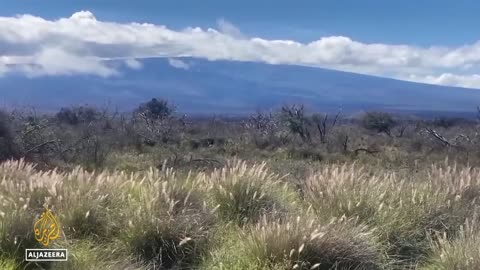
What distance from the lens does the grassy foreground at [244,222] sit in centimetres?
519

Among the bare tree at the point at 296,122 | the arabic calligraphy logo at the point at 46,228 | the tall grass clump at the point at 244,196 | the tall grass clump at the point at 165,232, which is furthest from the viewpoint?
the bare tree at the point at 296,122

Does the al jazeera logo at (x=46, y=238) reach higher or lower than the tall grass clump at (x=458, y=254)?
lower

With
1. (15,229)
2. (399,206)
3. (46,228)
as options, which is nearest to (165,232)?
(46,228)

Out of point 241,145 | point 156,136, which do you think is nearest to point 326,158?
point 241,145

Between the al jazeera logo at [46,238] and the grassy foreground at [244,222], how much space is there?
7cm

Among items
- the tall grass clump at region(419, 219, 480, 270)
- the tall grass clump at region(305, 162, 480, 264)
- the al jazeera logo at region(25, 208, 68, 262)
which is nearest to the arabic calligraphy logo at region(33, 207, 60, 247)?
the al jazeera logo at region(25, 208, 68, 262)

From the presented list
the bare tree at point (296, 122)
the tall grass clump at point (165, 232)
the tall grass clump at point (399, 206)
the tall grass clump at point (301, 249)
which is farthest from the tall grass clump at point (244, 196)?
the bare tree at point (296, 122)

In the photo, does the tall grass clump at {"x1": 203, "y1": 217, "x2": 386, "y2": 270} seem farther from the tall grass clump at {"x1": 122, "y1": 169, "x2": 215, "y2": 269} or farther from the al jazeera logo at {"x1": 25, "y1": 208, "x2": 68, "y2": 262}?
the al jazeera logo at {"x1": 25, "y1": 208, "x2": 68, "y2": 262}

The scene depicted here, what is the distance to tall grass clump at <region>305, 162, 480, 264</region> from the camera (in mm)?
6094

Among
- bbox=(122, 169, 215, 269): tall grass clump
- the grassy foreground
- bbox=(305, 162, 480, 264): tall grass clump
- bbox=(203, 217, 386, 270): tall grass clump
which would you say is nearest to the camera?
bbox=(203, 217, 386, 270): tall grass clump

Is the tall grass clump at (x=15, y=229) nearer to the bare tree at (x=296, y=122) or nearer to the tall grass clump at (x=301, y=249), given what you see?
the tall grass clump at (x=301, y=249)

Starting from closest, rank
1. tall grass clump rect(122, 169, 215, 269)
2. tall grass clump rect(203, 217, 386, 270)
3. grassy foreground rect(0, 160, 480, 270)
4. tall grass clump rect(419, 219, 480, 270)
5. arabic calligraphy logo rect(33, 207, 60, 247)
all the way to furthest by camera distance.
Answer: tall grass clump rect(419, 219, 480, 270) → tall grass clump rect(203, 217, 386, 270) → grassy foreground rect(0, 160, 480, 270) → arabic calligraphy logo rect(33, 207, 60, 247) → tall grass clump rect(122, 169, 215, 269)

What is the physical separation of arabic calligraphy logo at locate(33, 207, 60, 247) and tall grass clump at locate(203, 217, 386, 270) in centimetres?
136

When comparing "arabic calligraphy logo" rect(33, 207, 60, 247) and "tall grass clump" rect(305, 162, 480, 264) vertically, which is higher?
"tall grass clump" rect(305, 162, 480, 264)
